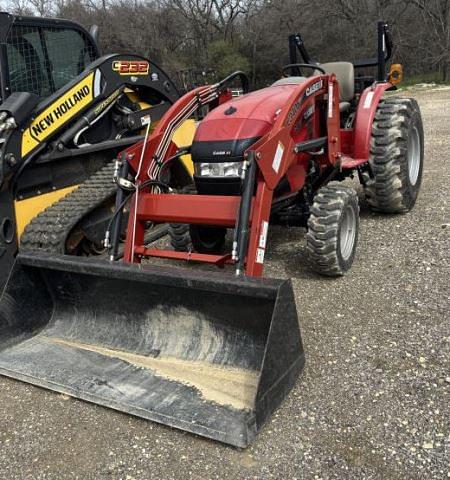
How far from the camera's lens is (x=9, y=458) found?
269cm

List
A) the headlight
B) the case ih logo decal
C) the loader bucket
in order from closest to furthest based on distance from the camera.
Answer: the loader bucket, the headlight, the case ih logo decal

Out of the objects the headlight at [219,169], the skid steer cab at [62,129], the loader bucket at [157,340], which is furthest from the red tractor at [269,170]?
the skid steer cab at [62,129]

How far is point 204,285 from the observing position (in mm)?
3047

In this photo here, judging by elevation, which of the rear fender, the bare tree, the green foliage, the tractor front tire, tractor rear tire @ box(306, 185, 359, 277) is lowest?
the green foliage

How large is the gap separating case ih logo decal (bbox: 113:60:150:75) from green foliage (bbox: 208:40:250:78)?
3378cm

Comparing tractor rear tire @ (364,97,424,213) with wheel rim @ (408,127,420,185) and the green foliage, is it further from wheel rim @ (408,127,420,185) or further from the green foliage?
the green foliage

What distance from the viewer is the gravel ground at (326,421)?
2.49m

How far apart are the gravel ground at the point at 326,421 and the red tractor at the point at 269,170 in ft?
2.15

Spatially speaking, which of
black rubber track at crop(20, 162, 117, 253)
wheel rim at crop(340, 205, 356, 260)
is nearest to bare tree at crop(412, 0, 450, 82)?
wheel rim at crop(340, 205, 356, 260)

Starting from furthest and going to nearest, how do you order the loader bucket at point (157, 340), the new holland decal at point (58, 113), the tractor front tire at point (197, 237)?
the tractor front tire at point (197, 237) < the new holland decal at point (58, 113) < the loader bucket at point (157, 340)

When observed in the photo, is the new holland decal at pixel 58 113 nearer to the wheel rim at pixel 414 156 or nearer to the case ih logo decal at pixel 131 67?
the case ih logo decal at pixel 131 67

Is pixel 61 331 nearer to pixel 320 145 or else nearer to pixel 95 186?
pixel 95 186

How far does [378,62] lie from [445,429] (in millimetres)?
4453

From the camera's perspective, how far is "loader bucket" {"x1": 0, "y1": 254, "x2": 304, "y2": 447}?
2750mm
